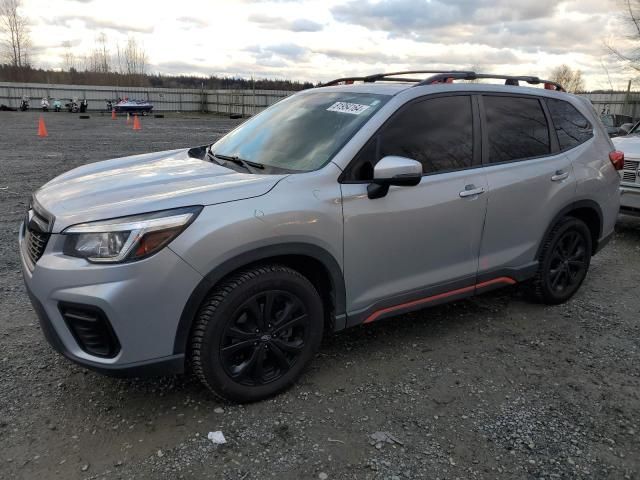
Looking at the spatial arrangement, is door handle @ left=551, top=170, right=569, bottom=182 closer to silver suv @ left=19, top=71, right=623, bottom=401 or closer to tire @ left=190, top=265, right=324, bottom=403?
silver suv @ left=19, top=71, right=623, bottom=401

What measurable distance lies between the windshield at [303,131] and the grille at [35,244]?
1.35 metres

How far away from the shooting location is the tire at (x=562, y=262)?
4.38 metres

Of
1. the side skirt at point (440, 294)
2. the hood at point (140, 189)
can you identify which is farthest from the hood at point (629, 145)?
the hood at point (140, 189)

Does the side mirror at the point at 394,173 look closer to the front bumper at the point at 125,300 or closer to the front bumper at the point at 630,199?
the front bumper at the point at 125,300

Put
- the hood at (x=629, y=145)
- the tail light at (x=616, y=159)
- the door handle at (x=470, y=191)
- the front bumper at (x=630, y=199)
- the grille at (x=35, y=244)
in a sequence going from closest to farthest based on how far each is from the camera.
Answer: the grille at (x=35, y=244)
the door handle at (x=470, y=191)
the tail light at (x=616, y=159)
the front bumper at (x=630, y=199)
the hood at (x=629, y=145)

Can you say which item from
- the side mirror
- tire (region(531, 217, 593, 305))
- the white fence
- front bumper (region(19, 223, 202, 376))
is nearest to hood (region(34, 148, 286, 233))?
front bumper (region(19, 223, 202, 376))

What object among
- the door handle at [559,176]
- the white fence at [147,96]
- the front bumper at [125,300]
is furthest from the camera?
the white fence at [147,96]

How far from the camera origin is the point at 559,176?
4.23 metres

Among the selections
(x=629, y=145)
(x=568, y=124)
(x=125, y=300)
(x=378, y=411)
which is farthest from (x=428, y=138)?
(x=629, y=145)

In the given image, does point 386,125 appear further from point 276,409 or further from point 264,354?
point 276,409

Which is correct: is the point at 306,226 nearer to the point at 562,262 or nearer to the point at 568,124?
the point at 562,262

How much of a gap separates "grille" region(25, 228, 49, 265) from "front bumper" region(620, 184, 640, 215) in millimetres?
6714

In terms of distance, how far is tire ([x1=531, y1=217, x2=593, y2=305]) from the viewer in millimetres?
4375

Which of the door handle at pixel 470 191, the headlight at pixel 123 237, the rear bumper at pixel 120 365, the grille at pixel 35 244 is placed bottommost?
the rear bumper at pixel 120 365
